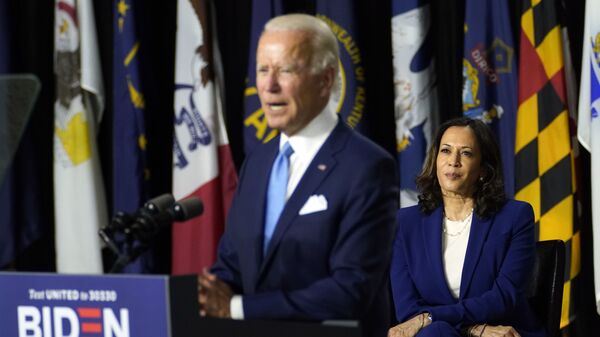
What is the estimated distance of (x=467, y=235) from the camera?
3025mm

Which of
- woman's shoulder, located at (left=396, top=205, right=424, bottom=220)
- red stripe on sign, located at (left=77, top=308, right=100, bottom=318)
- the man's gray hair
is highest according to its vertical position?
the man's gray hair

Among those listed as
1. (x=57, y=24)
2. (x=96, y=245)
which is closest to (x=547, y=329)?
(x=96, y=245)

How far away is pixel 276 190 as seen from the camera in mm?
1953

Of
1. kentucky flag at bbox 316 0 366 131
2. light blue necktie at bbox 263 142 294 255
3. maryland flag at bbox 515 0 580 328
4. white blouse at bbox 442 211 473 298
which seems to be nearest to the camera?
light blue necktie at bbox 263 142 294 255

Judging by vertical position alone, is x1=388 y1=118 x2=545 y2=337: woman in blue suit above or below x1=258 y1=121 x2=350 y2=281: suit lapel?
below

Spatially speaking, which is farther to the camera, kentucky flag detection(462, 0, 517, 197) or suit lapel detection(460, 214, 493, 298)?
kentucky flag detection(462, 0, 517, 197)

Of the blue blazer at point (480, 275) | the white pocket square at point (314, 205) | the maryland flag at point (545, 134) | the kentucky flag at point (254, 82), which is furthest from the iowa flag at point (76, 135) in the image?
the white pocket square at point (314, 205)

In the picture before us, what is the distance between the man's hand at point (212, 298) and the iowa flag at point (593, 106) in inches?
103

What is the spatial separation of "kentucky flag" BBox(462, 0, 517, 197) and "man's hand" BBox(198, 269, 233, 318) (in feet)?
8.82

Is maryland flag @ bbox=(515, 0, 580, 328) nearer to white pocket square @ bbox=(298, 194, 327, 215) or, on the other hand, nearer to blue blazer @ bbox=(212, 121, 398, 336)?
blue blazer @ bbox=(212, 121, 398, 336)

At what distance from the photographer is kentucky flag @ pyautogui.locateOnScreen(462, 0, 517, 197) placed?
171 inches

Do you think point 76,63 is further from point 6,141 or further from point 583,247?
point 583,247

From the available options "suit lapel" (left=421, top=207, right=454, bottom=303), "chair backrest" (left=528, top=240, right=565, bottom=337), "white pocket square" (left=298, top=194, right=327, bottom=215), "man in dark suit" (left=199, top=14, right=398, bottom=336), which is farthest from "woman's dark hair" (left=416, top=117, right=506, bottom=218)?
"white pocket square" (left=298, top=194, right=327, bottom=215)

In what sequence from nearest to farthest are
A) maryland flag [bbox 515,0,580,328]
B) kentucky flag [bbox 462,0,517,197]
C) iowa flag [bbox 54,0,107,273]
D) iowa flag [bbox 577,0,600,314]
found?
iowa flag [bbox 577,0,600,314] < maryland flag [bbox 515,0,580,328] < kentucky flag [bbox 462,0,517,197] < iowa flag [bbox 54,0,107,273]
